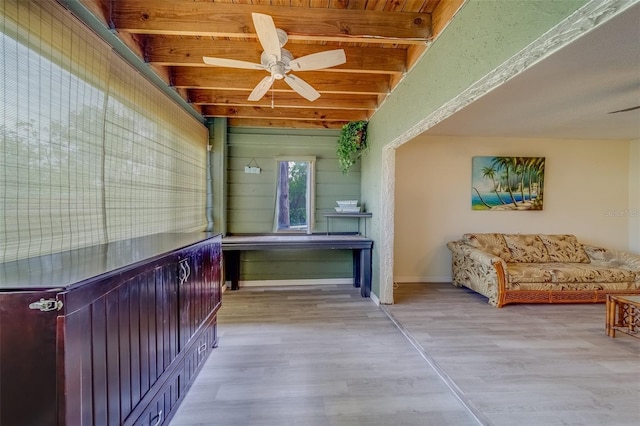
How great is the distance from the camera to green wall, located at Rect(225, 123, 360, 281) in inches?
171

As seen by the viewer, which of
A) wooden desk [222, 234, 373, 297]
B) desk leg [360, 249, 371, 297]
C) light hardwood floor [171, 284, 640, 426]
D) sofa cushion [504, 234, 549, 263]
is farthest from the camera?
sofa cushion [504, 234, 549, 263]

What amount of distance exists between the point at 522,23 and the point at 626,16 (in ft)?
3.94

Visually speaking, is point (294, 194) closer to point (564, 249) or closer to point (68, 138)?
point (68, 138)

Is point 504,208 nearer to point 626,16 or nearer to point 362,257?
point 362,257

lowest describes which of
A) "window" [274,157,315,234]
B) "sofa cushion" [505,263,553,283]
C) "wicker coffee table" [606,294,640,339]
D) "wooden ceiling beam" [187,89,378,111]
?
"wicker coffee table" [606,294,640,339]

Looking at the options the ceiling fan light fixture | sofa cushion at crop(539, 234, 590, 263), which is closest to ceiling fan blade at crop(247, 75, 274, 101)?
the ceiling fan light fixture

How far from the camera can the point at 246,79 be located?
3.07 metres

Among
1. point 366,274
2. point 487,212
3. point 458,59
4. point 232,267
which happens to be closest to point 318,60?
point 458,59

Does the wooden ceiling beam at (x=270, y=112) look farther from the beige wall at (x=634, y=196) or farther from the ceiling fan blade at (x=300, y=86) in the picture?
the beige wall at (x=634, y=196)

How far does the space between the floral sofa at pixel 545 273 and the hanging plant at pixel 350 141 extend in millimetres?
2259

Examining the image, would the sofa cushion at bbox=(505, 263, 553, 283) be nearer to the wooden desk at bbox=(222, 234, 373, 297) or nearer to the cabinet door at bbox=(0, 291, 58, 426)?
the wooden desk at bbox=(222, 234, 373, 297)

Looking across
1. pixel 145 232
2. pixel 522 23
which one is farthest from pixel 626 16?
pixel 145 232

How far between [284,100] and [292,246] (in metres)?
2.00

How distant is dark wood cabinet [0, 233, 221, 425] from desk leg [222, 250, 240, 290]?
→ 93.9 inches
